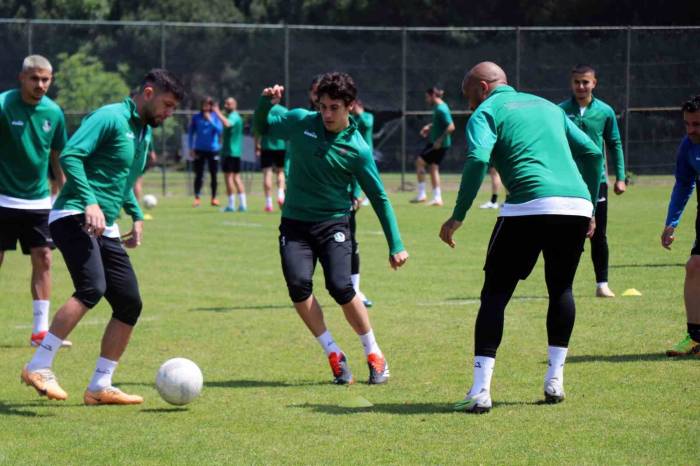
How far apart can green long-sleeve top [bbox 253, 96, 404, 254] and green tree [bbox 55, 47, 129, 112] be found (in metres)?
22.1

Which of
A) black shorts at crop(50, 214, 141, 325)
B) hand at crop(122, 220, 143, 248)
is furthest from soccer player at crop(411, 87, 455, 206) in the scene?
black shorts at crop(50, 214, 141, 325)

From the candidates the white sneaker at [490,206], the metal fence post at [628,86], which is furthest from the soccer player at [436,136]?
the metal fence post at [628,86]

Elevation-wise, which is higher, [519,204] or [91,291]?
[519,204]

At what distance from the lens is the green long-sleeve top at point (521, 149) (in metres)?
6.60

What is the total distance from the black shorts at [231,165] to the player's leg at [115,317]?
1604 centimetres

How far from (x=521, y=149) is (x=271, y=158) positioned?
1593 centimetres

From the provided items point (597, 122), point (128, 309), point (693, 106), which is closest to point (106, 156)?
point (128, 309)

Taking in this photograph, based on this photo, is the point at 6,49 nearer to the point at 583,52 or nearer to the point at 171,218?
the point at 171,218

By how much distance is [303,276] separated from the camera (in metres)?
7.83

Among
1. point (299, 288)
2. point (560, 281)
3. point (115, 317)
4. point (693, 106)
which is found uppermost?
point (693, 106)

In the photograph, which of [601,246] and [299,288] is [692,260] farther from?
[299,288]

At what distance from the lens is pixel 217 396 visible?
297 inches

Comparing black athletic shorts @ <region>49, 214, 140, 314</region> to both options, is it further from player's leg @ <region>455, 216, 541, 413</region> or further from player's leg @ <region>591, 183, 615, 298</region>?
player's leg @ <region>591, 183, 615, 298</region>

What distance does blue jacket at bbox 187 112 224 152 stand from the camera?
2436 centimetres
